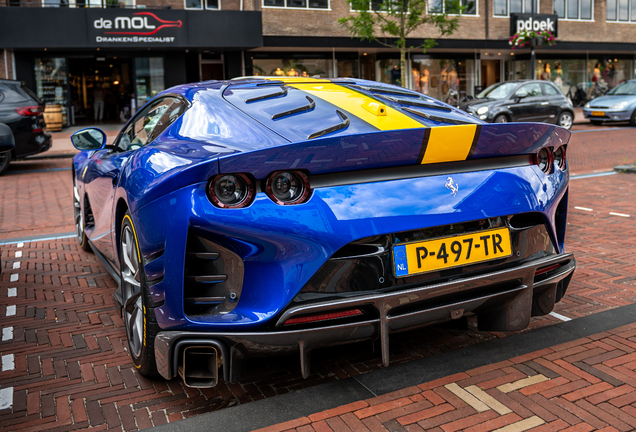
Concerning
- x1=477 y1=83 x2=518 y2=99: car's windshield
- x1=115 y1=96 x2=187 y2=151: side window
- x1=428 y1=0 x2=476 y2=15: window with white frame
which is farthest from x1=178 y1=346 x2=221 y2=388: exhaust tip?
x1=428 y1=0 x2=476 y2=15: window with white frame

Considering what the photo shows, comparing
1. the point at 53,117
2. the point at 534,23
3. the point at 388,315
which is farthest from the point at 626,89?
the point at 388,315

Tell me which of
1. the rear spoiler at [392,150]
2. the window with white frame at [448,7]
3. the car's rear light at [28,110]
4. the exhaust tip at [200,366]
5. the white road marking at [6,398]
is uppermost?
the window with white frame at [448,7]

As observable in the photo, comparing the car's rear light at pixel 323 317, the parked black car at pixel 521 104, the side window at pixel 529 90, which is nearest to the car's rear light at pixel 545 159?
the car's rear light at pixel 323 317

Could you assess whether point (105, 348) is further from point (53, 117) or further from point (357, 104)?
point (53, 117)

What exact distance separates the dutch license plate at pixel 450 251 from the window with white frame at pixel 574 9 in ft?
106

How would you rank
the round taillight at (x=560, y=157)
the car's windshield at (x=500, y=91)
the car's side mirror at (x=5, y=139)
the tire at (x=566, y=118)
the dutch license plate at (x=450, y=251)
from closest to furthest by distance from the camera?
the dutch license plate at (x=450, y=251)
the round taillight at (x=560, y=157)
the car's side mirror at (x=5, y=139)
the car's windshield at (x=500, y=91)
the tire at (x=566, y=118)

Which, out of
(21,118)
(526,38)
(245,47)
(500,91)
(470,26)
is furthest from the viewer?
(470,26)

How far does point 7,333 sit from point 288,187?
226cm

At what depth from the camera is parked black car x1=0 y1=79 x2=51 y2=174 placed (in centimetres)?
1162

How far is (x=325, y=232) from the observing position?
2.37 m

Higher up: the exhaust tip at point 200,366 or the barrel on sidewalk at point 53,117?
the barrel on sidewalk at point 53,117

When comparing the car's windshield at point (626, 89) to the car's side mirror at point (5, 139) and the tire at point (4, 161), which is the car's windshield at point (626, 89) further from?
the car's side mirror at point (5, 139)

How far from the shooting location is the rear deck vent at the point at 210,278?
7.81ft

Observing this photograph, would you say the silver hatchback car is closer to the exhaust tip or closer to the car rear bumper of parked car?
the car rear bumper of parked car
